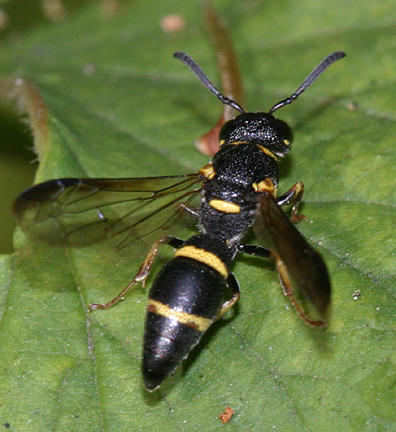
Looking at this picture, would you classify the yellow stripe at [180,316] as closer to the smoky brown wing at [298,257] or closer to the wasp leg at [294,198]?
the smoky brown wing at [298,257]

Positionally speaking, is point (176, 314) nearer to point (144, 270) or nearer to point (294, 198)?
point (144, 270)

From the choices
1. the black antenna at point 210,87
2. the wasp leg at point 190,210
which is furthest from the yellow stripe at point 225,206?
the black antenna at point 210,87

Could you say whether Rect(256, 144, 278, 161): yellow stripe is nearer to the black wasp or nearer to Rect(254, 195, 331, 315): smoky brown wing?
the black wasp

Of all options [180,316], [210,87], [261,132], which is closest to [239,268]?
[180,316]

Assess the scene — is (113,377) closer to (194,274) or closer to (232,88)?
(194,274)

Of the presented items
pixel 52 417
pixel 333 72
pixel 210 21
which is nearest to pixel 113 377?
pixel 52 417

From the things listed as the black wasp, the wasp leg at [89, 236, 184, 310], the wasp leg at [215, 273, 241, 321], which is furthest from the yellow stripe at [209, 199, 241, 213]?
the wasp leg at [215, 273, 241, 321]
